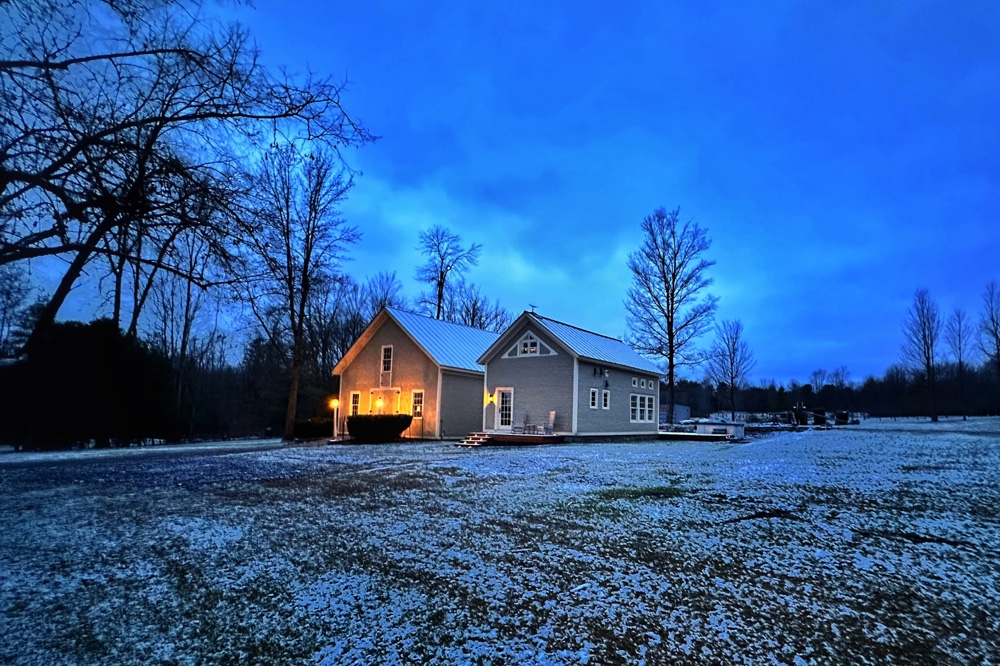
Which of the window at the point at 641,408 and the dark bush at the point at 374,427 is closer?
the dark bush at the point at 374,427

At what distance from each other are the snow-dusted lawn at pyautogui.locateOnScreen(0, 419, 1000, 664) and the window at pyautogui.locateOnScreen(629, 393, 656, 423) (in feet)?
53.2

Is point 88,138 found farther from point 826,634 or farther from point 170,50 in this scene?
point 826,634

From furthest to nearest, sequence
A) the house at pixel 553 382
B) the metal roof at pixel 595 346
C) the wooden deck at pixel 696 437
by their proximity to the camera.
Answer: the wooden deck at pixel 696 437 < the metal roof at pixel 595 346 < the house at pixel 553 382

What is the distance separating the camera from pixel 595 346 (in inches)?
910

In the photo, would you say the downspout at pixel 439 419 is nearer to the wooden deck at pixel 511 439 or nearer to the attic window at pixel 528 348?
the wooden deck at pixel 511 439

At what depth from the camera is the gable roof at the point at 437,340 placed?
77.6 ft

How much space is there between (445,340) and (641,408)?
1023cm

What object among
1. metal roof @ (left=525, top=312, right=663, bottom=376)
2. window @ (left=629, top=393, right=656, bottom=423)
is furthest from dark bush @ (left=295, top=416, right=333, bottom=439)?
window @ (left=629, top=393, right=656, bottom=423)

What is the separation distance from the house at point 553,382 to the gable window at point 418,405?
322cm

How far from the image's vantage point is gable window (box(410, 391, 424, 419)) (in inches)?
931

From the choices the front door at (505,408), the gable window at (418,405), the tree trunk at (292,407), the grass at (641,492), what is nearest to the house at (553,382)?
the front door at (505,408)

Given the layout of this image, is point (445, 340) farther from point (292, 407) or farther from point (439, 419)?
point (292, 407)

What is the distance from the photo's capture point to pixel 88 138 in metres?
3.40

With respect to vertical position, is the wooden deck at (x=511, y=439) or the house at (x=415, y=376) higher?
the house at (x=415, y=376)
